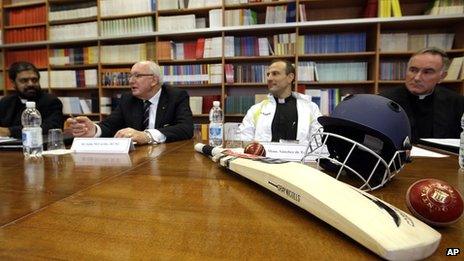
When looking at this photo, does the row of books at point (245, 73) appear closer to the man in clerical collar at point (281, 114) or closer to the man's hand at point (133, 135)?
the man in clerical collar at point (281, 114)

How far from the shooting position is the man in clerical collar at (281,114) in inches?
100

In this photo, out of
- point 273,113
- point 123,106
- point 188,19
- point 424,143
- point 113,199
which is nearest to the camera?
point 113,199

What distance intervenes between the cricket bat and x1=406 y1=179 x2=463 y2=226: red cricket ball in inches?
2.5

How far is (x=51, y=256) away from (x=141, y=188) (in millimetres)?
322

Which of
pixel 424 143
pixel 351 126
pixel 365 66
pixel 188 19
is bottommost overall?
pixel 424 143

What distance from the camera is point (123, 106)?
214 centimetres

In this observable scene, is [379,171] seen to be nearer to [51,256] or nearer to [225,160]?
[225,160]

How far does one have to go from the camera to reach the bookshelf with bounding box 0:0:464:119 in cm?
325

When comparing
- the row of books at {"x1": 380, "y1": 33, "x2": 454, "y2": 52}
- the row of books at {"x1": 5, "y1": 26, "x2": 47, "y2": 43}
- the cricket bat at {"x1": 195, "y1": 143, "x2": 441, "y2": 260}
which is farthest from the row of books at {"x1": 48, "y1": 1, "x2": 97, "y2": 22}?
the cricket bat at {"x1": 195, "y1": 143, "x2": 441, "y2": 260}

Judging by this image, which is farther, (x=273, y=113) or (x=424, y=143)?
(x=273, y=113)

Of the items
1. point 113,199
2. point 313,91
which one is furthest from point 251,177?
point 313,91

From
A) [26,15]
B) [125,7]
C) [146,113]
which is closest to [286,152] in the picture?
[146,113]

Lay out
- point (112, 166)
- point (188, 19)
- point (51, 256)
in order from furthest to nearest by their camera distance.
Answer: point (188, 19) < point (112, 166) < point (51, 256)

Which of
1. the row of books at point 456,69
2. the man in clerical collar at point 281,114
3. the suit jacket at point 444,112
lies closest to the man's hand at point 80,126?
the man in clerical collar at point 281,114
